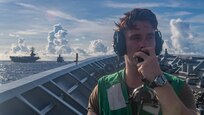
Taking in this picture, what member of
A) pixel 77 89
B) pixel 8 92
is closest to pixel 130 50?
pixel 8 92

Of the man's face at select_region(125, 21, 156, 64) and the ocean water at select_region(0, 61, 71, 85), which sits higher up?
the man's face at select_region(125, 21, 156, 64)

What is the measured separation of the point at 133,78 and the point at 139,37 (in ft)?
1.31

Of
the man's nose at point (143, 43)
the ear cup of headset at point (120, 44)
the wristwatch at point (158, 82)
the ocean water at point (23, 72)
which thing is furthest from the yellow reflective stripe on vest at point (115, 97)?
the ocean water at point (23, 72)

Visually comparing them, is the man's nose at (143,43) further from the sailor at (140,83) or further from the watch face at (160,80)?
the watch face at (160,80)

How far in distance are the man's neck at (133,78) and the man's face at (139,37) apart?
14 centimetres

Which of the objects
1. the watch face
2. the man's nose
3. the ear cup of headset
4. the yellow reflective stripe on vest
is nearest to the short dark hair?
the ear cup of headset

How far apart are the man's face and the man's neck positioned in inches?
5.3

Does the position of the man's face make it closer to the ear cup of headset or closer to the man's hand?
the ear cup of headset

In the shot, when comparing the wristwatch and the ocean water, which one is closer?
the wristwatch

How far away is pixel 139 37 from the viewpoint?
9.93 ft

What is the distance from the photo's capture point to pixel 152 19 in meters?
3.14

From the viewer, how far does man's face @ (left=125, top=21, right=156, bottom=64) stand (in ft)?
9.66

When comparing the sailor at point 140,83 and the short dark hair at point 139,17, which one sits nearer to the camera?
the sailor at point 140,83

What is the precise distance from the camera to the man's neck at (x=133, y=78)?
3180 mm
